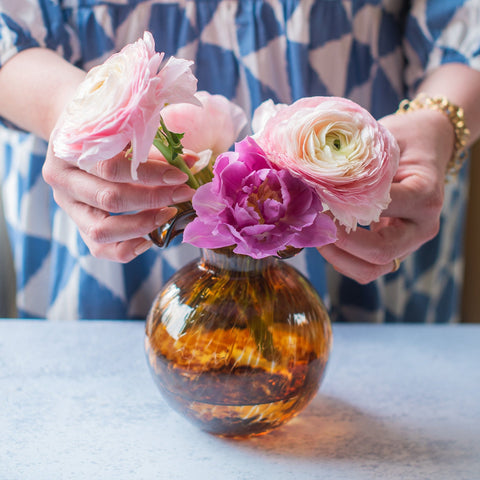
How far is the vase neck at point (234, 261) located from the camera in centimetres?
39

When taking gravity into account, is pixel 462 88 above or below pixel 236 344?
above

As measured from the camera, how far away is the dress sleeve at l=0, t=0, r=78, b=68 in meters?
0.58

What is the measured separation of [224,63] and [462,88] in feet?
Result: 0.97

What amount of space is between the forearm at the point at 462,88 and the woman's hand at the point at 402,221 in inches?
5.4

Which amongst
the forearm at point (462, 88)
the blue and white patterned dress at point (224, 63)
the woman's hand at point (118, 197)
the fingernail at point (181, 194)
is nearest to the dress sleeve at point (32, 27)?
the blue and white patterned dress at point (224, 63)

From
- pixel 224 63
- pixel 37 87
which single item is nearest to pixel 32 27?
pixel 37 87

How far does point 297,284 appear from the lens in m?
0.43

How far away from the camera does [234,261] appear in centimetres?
40

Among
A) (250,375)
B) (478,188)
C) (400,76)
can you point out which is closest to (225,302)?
(250,375)

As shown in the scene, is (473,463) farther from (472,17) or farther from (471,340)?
(472,17)

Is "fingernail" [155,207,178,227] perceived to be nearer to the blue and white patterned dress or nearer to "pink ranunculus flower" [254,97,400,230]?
"pink ranunculus flower" [254,97,400,230]

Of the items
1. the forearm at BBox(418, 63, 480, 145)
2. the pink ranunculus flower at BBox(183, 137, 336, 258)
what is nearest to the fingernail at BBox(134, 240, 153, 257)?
the pink ranunculus flower at BBox(183, 137, 336, 258)

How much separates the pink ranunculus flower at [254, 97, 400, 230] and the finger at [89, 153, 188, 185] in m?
0.08

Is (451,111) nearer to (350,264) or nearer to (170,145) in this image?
(350,264)
